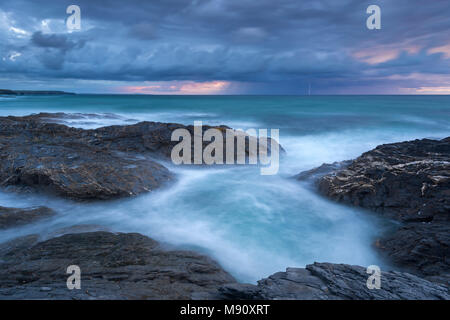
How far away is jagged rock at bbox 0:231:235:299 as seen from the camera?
3367 millimetres

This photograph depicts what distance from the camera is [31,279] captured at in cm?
395

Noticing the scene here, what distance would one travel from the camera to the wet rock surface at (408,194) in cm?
490

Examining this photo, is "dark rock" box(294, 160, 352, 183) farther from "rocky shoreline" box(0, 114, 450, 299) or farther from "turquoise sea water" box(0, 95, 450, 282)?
"turquoise sea water" box(0, 95, 450, 282)

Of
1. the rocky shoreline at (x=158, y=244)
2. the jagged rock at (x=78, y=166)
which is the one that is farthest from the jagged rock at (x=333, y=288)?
the jagged rock at (x=78, y=166)

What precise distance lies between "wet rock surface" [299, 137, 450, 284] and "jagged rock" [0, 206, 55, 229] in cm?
769

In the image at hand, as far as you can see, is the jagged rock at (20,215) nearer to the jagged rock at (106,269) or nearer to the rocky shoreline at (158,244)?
the rocky shoreline at (158,244)

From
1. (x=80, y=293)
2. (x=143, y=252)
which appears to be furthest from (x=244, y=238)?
(x=80, y=293)

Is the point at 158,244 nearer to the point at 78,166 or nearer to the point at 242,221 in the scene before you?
the point at 242,221

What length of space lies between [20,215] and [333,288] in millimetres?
6701

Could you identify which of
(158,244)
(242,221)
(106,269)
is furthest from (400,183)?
(106,269)

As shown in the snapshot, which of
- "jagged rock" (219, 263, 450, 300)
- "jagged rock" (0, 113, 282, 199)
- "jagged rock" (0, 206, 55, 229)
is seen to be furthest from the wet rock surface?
"jagged rock" (0, 206, 55, 229)

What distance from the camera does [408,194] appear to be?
6.72 m

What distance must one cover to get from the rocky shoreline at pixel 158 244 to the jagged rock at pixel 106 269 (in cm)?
2

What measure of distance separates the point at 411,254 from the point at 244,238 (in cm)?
330
